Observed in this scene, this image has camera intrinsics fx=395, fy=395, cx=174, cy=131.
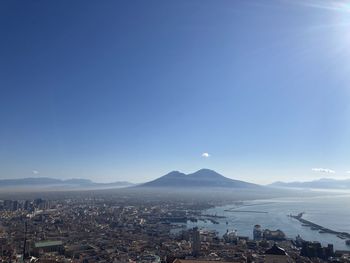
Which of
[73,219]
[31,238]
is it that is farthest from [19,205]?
[31,238]

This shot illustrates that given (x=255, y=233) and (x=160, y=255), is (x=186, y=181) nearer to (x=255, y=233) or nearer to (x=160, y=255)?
(x=255, y=233)

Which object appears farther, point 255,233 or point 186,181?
point 186,181

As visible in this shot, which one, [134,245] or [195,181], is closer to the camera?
[134,245]

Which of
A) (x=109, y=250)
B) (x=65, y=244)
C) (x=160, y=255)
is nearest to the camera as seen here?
(x=160, y=255)

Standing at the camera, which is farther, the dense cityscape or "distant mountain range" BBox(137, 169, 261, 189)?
"distant mountain range" BBox(137, 169, 261, 189)

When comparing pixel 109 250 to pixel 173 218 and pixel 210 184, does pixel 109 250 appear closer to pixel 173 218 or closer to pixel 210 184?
pixel 173 218

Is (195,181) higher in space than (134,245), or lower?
higher

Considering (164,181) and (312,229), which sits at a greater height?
(164,181)

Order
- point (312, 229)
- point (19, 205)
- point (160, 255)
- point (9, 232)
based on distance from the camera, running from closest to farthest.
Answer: point (160, 255)
point (9, 232)
point (312, 229)
point (19, 205)
